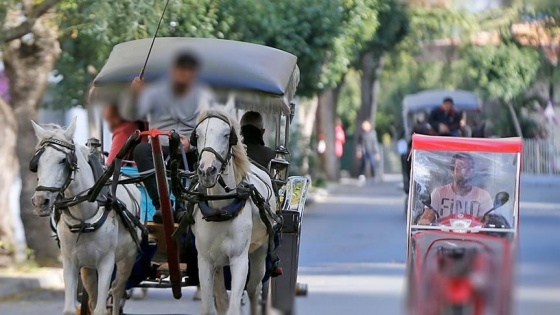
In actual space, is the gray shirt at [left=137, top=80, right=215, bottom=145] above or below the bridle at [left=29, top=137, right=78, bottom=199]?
above

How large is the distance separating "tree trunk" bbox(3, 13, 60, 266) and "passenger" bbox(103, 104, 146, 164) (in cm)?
478

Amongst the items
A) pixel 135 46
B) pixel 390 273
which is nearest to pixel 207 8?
pixel 390 273

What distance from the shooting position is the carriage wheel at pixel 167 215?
1005cm

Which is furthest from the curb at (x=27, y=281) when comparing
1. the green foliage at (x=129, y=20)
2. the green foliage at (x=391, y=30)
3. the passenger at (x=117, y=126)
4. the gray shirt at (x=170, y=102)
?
the green foliage at (x=391, y=30)

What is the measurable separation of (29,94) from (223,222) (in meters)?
7.31

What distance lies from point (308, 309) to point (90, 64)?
907 centimetres

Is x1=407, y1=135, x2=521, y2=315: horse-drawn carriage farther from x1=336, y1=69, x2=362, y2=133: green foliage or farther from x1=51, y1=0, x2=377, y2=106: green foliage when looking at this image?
x1=336, y1=69, x2=362, y2=133: green foliage

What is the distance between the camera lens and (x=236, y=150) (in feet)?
32.5

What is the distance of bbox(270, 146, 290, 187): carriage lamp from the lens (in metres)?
11.8

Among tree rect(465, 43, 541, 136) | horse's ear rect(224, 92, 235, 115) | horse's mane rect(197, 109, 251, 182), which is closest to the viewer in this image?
horse's mane rect(197, 109, 251, 182)

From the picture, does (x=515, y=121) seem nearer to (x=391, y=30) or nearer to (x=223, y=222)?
(x=391, y=30)

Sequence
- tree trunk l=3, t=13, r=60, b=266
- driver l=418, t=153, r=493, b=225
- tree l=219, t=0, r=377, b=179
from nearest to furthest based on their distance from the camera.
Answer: driver l=418, t=153, r=493, b=225 < tree trunk l=3, t=13, r=60, b=266 < tree l=219, t=0, r=377, b=179

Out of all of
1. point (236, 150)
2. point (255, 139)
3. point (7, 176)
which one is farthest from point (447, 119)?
point (236, 150)

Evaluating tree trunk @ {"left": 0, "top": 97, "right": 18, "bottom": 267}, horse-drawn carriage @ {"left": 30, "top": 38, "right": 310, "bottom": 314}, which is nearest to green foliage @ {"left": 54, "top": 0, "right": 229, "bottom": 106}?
tree trunk @ {"left": 0, "top": 97, "right": 18, "bottom": 267}
